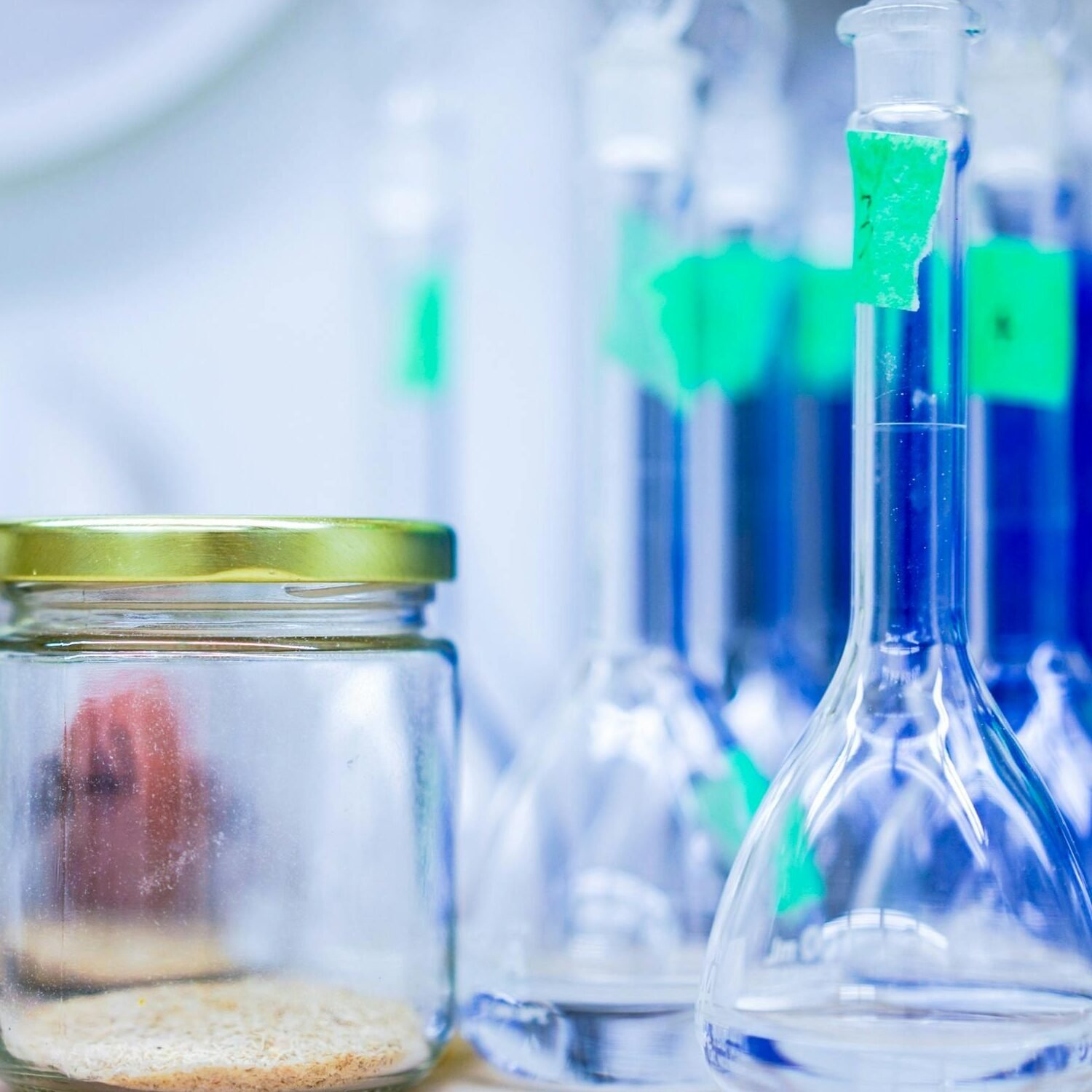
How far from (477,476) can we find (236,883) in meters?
0.37

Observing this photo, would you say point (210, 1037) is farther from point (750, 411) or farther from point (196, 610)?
point (750, 411)

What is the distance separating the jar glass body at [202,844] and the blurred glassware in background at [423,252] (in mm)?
295

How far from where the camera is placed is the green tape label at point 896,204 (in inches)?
11.7

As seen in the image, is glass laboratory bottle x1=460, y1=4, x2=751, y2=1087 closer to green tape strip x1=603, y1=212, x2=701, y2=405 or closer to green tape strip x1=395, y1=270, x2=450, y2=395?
green tape strip x1=603, y1=212, x2=701, y2=405

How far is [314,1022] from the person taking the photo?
0.31 metres

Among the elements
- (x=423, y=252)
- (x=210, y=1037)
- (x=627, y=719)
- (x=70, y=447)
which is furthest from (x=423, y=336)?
(x=210, y=1037)

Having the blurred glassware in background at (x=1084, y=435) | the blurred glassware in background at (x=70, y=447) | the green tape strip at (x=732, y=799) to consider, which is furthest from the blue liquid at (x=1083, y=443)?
the blurred glassware in background at (x=70, y=447)

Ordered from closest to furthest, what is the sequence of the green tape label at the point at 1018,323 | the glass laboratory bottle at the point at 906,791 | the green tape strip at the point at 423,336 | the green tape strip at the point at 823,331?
1. the glass laboratory bottle at the point at 906,791
2. the green tape label at the point at 1018,323
3. the green tape strip at the point at 823,331
4. the green tape strip at the point at 423,336

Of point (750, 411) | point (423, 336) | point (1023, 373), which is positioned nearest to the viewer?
point (1023, 373)

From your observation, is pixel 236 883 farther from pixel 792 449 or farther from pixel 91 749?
pixel 792 449

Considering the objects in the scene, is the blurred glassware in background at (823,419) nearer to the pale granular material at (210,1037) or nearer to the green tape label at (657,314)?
the green tape label at (657,314)

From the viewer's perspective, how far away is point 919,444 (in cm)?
30

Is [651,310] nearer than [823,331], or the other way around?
[651,310]

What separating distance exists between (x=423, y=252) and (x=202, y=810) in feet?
1.21
